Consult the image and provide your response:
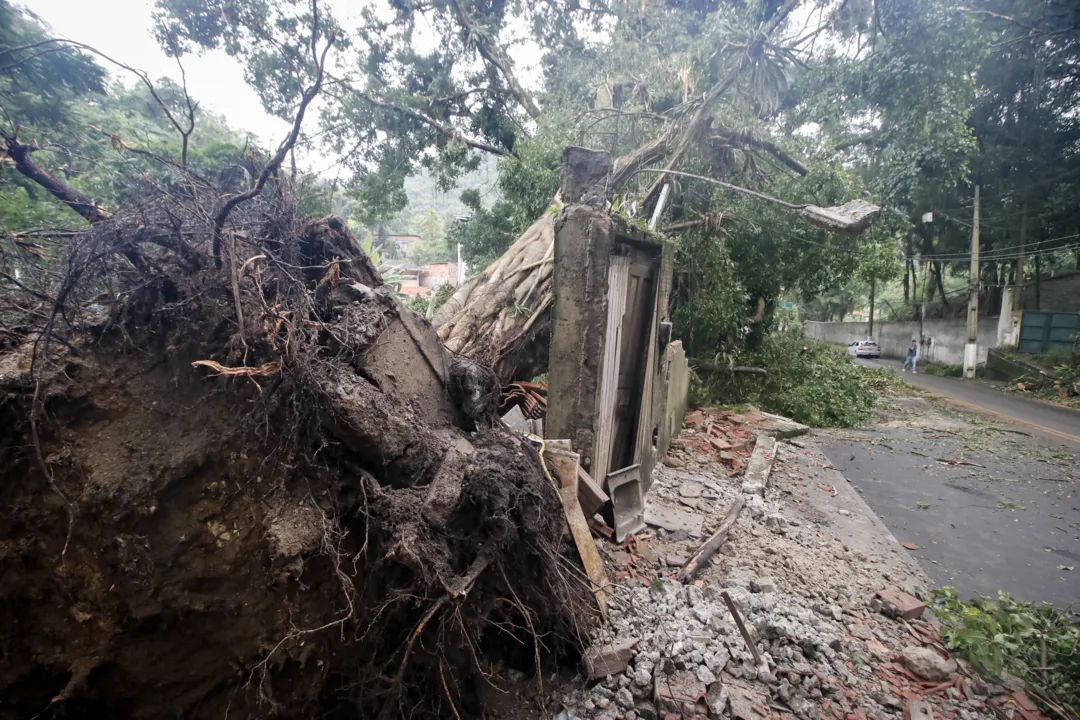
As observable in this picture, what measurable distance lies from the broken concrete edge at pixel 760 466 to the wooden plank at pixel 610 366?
78.9 inches

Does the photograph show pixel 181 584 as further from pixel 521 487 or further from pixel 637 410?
pixel 637 410

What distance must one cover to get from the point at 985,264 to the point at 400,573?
1085 inches

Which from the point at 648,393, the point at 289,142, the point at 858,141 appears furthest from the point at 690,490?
the point at 858,141

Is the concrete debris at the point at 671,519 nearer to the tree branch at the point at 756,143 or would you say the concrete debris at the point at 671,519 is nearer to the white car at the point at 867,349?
the tree branch at the point at 756,143

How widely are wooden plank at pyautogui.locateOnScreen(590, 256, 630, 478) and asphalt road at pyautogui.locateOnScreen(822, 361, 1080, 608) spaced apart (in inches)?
110

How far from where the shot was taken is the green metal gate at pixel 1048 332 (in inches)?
625

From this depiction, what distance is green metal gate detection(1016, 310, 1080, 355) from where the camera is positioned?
1588 cm

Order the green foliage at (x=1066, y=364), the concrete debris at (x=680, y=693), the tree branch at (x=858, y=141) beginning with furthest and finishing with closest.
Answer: the green foliage at (x=1066, y=364) → the tree branch at (x=858, y=141) → the concrete debris at (x=680, y=693)

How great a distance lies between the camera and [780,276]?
9.72m

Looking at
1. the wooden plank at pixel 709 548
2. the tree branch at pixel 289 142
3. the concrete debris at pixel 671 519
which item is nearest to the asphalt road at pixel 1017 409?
the wooden plank at pixel 709 548

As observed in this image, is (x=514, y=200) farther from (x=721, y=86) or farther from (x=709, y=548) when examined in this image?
(x=709, y=548)

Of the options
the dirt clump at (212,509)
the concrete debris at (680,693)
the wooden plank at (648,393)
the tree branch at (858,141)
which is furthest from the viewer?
the tree branch at (858,141)

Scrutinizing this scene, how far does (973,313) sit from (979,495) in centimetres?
1510

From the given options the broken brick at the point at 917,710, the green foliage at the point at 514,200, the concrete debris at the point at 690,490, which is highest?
the green foliage at the point at 514,200
